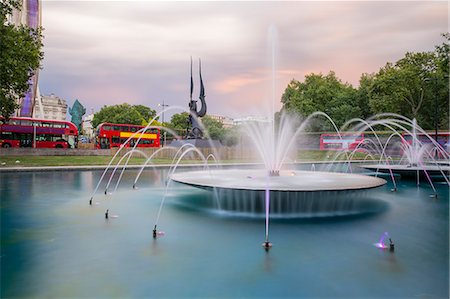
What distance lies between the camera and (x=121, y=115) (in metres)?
94.1

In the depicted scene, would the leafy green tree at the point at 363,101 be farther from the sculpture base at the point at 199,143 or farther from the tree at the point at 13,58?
the tree at the point at 13,58

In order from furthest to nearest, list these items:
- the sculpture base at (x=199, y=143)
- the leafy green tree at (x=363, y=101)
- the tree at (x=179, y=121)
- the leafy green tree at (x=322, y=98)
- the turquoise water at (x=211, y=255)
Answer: the tree at (x=179, y=121), the leafy green tree at (x=363, y=101), the leafy green tree at (x=322, y=98), the sculpture base at (x=199, y=143), the turquoise water at (x=211, y=255)

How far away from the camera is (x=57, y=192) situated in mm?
14469

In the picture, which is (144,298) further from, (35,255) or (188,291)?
(35,255)

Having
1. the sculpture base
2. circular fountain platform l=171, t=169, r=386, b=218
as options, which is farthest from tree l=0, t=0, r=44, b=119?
circular fountain platform l=171, t=169, r=386, b=218

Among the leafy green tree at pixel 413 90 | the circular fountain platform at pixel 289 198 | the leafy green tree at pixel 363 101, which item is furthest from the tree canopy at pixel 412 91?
the circular fountain platform at pixel 289 198

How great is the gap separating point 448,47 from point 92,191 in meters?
35.2

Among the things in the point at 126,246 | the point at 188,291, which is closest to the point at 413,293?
the point at 188,291

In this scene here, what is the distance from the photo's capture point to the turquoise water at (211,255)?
515cm

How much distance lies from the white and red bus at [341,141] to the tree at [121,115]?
51.2 meters

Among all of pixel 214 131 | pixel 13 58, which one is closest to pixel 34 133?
pixel 13 58

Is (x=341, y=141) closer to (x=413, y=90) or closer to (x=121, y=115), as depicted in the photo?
(x=413, y=90)

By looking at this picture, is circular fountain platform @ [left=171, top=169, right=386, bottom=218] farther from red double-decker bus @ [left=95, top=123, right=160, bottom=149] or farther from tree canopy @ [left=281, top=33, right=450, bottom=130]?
tree canopy @ [left=281, top=33, right=450, bottom=130]

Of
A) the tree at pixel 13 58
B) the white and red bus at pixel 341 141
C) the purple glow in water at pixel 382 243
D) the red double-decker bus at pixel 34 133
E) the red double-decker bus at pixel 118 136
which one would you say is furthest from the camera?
the white and red bus at pixel 341 141
